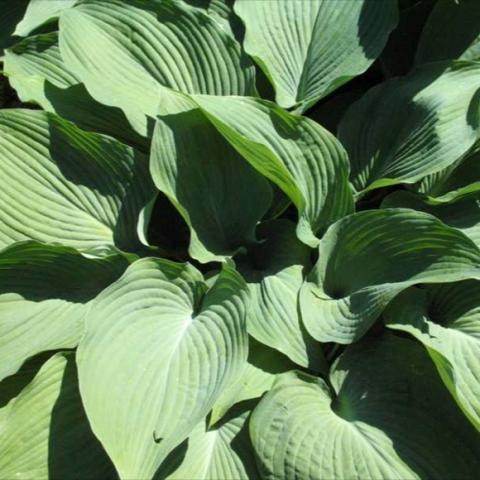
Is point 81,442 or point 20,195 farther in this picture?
point 20,195

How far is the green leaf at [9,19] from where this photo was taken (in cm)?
308

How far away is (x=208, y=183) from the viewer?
237 centimetres

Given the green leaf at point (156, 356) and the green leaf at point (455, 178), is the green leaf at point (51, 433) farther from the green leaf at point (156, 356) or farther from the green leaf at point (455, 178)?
the green leaf at point (455, 178)

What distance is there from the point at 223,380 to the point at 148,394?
0.63 ft

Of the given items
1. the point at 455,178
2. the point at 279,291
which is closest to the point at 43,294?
the point at 279,291

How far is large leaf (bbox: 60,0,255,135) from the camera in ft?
8.29

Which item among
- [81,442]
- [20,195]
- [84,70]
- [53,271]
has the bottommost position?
[81,442]

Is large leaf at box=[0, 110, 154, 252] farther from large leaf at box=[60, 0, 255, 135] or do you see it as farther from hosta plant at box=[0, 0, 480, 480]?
large leaf at box=[60, 0, 255, 135]

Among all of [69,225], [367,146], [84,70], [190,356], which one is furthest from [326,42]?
[190,356]

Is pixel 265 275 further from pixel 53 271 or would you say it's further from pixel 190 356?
pixel 53 271

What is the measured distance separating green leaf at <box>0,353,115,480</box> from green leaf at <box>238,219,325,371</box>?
1.71 ft

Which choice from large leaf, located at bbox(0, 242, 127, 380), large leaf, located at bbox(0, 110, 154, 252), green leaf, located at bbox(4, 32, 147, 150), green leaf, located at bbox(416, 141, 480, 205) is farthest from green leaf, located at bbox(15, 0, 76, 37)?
green leaf, located at bbox(416, 141, 480, 205)

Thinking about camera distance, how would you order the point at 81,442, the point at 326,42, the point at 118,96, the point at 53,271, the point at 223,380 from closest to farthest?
1. the point at 223,380
2. the point at 81,442
3. the point at 53,271
4. the point at 118,96
5. the point at 326,42

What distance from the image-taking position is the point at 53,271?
2273mm
